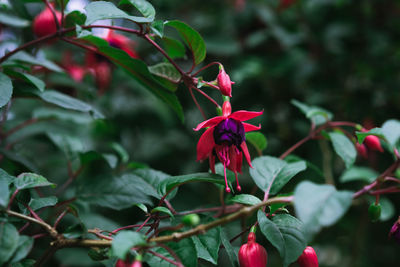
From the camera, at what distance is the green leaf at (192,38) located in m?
0.57

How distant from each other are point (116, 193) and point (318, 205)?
0.44 metres

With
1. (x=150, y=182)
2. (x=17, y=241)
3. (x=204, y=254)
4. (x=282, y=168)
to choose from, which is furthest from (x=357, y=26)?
(x=17, y=241)

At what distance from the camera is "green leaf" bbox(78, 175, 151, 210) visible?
0.67m

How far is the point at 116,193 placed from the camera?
0.70 m

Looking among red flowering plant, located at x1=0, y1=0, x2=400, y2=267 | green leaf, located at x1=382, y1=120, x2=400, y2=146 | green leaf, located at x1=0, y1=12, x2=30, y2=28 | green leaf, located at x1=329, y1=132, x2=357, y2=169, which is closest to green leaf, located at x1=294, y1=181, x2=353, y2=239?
red flowering plant, located at x1=0, y1=0, x2=400, y2=267

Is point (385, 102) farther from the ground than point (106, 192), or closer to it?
closer to it

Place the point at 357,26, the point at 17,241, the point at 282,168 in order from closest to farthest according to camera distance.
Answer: the point at 17,241
the point at 282,168
the point at 357,26

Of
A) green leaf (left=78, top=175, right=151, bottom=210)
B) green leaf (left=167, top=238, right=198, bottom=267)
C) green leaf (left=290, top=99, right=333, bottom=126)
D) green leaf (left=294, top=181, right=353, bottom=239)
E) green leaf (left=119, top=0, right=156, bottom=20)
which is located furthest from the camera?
Answer: green leaf (left=290, top=99, right=333, bottom=126)

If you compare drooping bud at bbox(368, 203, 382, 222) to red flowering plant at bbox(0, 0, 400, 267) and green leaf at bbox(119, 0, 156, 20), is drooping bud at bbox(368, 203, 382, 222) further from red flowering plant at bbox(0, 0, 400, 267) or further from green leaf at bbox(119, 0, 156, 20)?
green leaf at bbox(119, 0, 156, 20)

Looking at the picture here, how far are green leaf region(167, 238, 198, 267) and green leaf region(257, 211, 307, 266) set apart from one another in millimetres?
99

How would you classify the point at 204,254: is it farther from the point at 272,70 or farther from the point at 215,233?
the point at 272,70

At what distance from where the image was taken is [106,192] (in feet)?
2.36

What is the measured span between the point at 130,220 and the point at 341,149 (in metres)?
0.76

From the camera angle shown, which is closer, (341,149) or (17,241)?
(17,241)
